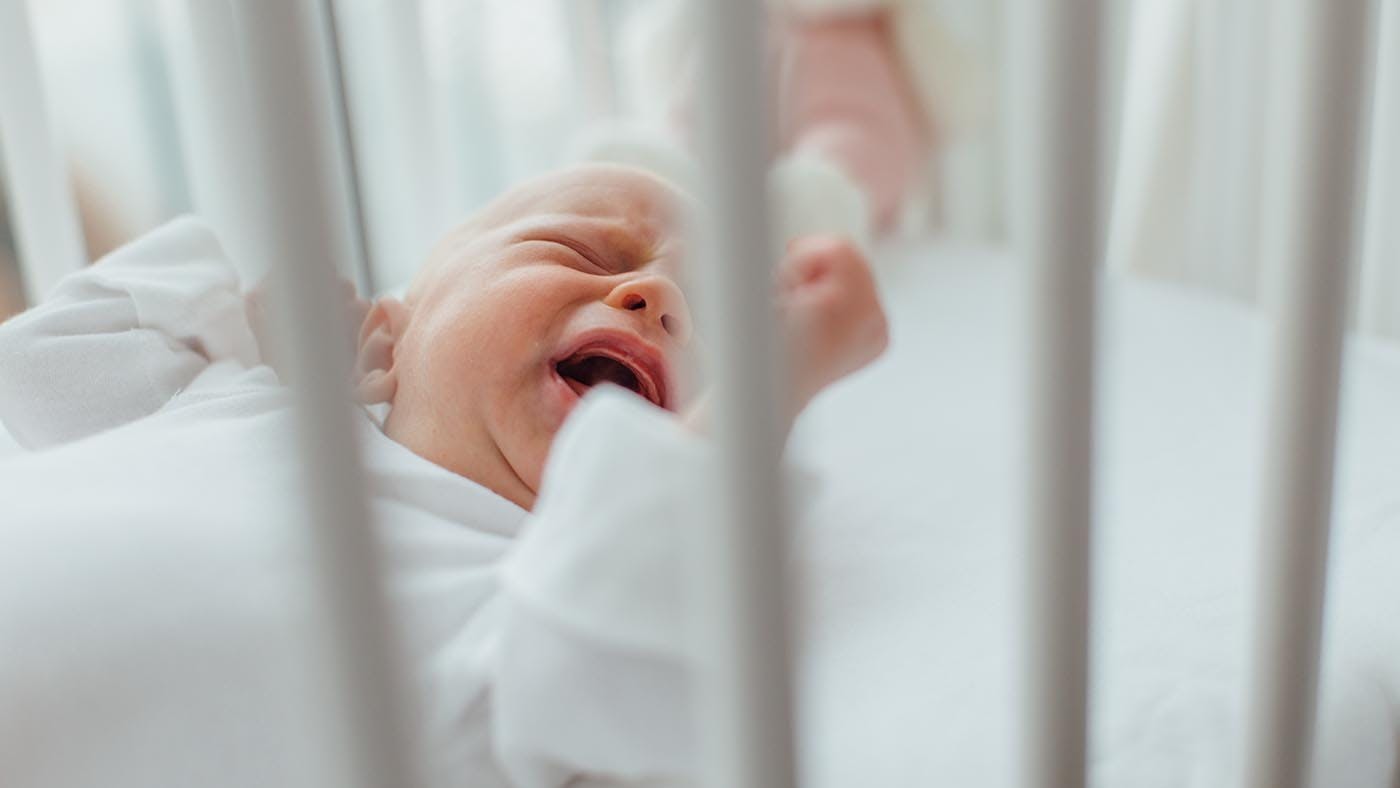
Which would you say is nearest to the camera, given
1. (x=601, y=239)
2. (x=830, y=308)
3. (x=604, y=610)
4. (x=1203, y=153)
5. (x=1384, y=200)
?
(x=604, y=610)

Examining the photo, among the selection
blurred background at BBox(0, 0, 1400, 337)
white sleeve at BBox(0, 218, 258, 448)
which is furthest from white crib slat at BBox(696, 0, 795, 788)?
blurred background at BBox(0, 0, 1400, 337)

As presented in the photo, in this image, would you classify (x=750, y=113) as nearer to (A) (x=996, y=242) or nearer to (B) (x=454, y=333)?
(B) (x=454, y=333)

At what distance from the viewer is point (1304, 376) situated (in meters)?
0.43

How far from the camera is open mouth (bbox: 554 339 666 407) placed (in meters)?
0.64

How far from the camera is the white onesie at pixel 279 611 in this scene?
43 cm

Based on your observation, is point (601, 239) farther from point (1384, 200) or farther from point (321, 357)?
point (1384, 200)

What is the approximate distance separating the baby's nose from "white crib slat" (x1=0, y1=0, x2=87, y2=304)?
0.45m

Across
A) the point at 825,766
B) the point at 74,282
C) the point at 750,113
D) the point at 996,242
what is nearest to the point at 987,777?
the point at 825,766

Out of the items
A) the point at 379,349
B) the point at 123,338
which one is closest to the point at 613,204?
the point at 379,349

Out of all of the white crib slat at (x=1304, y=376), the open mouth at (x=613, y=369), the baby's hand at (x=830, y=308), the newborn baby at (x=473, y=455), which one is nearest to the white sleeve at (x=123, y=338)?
the newborn baby at (x=473, y=455)

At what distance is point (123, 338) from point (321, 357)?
1.55 feet

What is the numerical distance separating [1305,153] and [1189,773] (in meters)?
0.26

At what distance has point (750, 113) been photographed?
317 millimetres

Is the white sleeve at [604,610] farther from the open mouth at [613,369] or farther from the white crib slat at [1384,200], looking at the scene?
the white crib slat at [1384,200]
